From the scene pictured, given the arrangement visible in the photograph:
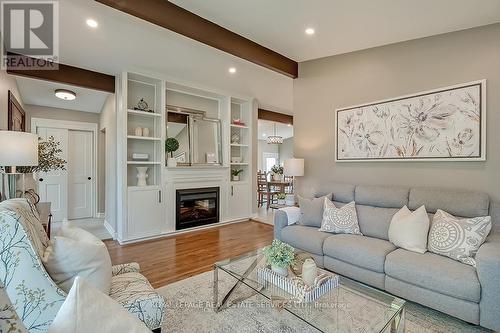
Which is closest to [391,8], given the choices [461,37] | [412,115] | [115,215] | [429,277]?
[461,37]

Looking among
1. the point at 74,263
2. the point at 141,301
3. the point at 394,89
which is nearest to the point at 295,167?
the point at 394,89

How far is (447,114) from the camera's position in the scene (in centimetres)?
267

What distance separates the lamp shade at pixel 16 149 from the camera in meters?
2.12

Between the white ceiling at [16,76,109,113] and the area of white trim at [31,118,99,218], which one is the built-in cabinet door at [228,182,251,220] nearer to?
the white ceiling at [16,76,109,113]

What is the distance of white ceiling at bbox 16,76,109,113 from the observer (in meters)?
3.96

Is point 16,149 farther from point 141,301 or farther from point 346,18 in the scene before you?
point 346,18

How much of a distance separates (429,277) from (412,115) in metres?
1.84

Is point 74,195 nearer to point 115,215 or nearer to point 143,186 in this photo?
point 115,215

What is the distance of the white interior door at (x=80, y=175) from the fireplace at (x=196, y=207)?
8.46ft

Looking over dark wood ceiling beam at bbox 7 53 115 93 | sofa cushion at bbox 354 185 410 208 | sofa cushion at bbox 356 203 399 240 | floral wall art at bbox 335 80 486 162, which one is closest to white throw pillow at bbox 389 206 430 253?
sofa cushion at bbox 356 203 399 240

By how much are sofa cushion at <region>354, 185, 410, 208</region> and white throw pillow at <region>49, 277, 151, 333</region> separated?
9.35 feet

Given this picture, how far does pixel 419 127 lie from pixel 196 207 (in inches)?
147

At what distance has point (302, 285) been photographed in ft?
5.80

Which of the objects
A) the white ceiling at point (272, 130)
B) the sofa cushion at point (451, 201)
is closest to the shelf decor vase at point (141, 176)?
the sofa cushion at point (451, 201)
